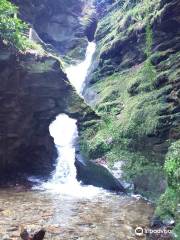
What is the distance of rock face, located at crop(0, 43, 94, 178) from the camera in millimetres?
32656

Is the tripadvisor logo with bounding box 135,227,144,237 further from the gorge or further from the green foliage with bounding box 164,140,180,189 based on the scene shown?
the green foliage with bounding box 164,140,180,189

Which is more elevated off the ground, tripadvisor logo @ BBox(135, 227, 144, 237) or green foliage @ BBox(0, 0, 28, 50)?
green foliage @ BBox(0, 0, 28, 50)

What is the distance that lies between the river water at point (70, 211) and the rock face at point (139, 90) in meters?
2.79

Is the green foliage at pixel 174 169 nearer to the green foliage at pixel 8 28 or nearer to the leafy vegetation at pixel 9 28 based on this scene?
the leafy vegetation at pixel 9 28

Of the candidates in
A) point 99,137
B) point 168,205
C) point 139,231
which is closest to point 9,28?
point 99,137

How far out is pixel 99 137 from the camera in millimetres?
34625

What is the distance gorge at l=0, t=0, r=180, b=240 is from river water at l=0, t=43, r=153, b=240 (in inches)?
2.1

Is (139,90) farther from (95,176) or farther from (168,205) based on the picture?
(168,205)

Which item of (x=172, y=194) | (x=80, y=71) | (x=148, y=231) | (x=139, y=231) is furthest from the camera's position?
(x=80, y=71)

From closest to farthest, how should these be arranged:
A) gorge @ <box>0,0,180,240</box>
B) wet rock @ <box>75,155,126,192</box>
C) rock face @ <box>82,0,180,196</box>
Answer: gorge @ <box>0,0,180,240</box> < wet rock @ <box>75,155,126,192</box> < rock face @ <box>82,0,180,196</box>

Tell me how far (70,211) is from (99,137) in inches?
503

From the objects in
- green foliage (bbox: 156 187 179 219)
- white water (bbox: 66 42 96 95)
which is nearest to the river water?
green foliage (bbox: 156 187 179 219)

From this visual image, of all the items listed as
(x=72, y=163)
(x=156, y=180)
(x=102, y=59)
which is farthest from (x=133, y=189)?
(x=102, y=59)

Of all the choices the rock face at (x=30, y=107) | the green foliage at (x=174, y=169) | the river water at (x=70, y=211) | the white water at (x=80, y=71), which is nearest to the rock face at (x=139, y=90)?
the white water at (x=80, y=71)
